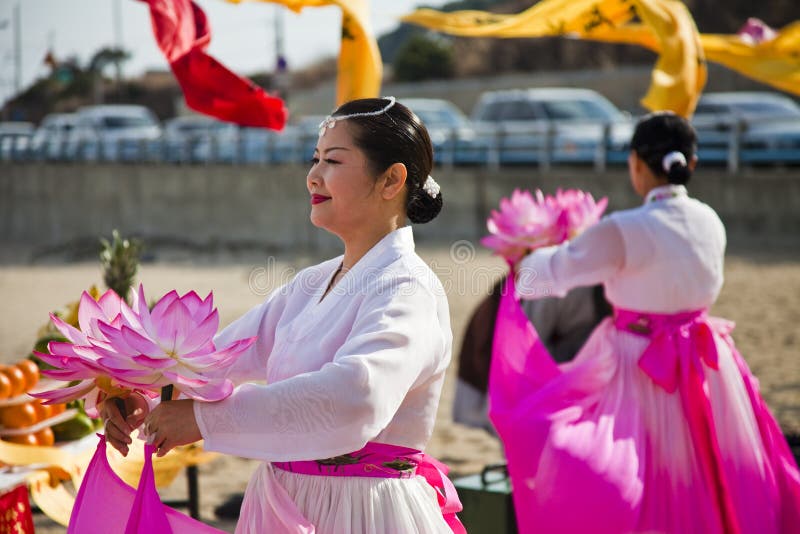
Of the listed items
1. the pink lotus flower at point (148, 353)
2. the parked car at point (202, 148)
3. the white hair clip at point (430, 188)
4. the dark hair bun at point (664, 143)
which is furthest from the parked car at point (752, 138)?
the pink lotus flower at point (148, 353)

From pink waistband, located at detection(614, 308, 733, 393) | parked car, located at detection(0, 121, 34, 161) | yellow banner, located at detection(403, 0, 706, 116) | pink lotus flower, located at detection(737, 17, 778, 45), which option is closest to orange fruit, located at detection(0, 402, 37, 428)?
pink waistband, located at detection(614, 308, 733, 393)

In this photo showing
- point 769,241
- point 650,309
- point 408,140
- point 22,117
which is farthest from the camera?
point 22,117

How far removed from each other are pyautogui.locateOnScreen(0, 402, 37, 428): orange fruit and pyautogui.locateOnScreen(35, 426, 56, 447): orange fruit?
0.05 meters

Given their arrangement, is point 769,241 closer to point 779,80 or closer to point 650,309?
point 779,80

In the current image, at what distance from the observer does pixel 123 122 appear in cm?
2878

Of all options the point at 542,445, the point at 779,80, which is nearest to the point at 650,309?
the point at 542,445

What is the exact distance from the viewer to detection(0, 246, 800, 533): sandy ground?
658 centimetres

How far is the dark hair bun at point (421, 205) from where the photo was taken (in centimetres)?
247

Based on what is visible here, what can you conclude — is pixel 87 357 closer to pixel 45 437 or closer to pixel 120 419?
pixel 120 419

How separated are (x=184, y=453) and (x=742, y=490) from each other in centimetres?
199

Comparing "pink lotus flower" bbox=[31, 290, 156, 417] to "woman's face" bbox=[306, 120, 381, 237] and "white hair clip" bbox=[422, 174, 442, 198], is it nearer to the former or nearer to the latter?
"woman's face" bbox=[306, 120, 381, 237]

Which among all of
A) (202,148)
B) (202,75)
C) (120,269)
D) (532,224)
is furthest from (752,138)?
(120,269)

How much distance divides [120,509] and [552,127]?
15432 millimetres

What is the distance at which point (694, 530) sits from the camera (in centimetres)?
362
